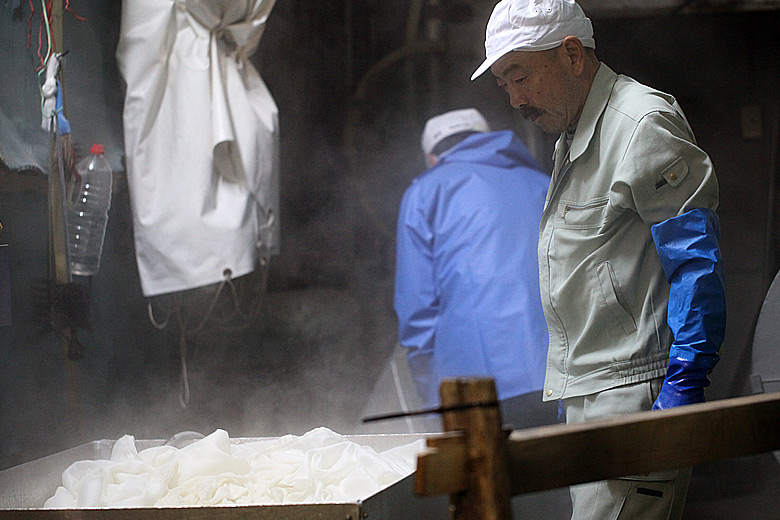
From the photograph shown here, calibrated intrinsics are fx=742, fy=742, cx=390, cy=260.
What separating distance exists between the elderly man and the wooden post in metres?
0.65

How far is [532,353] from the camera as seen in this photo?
245 centimetres

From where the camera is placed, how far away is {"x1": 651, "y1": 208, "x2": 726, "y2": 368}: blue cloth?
4.39 feet

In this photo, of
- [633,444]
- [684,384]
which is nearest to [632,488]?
[684,384]

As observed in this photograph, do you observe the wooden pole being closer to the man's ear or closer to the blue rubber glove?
the blue rubber glove

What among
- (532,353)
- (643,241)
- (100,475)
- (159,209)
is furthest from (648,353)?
(159,209)

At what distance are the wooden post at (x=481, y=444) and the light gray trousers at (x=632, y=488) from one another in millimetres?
692

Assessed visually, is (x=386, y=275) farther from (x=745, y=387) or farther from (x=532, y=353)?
(x=745, y=387)

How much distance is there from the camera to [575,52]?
1561 millimetres

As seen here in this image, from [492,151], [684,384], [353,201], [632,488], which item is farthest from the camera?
[353,201]

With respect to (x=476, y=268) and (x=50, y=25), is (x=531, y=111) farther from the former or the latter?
(x=50, y=25)

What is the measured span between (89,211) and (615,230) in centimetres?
163

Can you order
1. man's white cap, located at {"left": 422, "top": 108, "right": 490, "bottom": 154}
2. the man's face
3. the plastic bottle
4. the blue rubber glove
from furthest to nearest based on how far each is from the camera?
man's white cap, located at {"left": 422, "top": 108, "right": 490, "bottom": 154}, the plastic bottle, the man's face, the blue rubber glove

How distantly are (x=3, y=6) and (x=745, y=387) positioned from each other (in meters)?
3.05

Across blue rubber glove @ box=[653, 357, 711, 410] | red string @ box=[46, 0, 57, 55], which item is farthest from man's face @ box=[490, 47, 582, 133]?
red string @ box=[46, 0, 57, 55]
